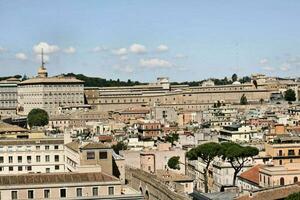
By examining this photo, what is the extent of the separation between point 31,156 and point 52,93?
108 m

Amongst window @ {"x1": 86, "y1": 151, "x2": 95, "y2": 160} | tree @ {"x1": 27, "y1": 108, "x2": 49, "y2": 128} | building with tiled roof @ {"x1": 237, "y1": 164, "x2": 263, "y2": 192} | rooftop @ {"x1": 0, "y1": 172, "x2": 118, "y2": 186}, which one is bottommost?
tree @ {"x1": 27, "y1": 108, "x2": 49, "y2": 128}

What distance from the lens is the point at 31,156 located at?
4181 centimetres

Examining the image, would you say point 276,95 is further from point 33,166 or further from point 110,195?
point 110,195

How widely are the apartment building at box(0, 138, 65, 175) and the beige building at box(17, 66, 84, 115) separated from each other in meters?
105

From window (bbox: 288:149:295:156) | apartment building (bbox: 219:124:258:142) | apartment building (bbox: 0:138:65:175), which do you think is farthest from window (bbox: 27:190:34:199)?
apartment building (bbox: 219:124:258:142)

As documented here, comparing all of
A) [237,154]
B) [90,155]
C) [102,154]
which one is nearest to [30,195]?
[90,155]

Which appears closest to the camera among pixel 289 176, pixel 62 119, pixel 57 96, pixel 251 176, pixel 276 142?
pixel 289 176

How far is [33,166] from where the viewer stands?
137 feet

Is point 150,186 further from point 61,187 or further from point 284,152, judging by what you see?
point 61,187

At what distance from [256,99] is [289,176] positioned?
414 ft

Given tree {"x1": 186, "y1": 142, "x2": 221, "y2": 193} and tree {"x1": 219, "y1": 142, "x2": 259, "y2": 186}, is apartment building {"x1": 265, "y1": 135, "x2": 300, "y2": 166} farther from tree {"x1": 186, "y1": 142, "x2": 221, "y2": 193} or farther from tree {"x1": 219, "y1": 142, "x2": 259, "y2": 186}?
tree {"x1": 186, "y1": 142, "x2": 221, "y2": 193}

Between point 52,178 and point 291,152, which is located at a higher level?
point 52,178

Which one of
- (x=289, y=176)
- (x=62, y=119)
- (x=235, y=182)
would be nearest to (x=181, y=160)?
(x=235, y=182)

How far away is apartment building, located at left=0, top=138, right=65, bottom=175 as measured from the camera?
41.3m
